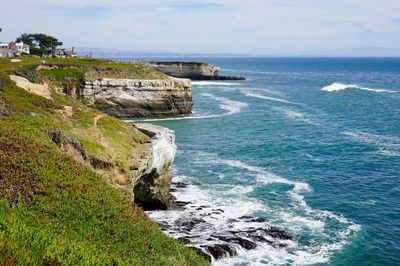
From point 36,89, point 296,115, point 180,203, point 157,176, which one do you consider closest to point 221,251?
point 157,176

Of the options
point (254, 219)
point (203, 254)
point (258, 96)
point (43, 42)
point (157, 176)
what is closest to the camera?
point (203, 254)

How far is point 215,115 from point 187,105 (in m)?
4.88

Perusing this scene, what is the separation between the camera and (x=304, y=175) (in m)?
39.8

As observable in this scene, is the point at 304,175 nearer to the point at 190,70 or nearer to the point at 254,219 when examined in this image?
the point at 254,219

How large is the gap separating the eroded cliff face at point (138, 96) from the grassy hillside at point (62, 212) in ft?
137

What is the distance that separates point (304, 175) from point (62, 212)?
27.7 meters

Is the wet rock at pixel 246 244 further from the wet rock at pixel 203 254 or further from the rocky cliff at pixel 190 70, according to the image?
the rocky cliff at pixel 190 70

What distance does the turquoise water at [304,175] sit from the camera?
2666 cm

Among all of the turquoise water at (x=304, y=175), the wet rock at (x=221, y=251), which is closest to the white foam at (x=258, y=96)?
the turquoise water at (x=304, y=175)

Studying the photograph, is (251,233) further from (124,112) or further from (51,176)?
(124,112)

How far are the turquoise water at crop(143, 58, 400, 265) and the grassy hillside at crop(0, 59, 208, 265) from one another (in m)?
8.48

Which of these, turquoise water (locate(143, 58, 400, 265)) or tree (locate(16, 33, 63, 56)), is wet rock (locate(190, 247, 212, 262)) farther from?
tree (locate(16, 33, 63, 56))

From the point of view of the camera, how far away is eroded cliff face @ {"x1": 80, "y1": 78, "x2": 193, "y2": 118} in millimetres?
66875

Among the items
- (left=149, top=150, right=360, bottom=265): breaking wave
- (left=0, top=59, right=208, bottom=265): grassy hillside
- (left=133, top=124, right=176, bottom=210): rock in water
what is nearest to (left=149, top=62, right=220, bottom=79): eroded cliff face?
(left=149, top=150, right=360, bottom=265): breaking wave
